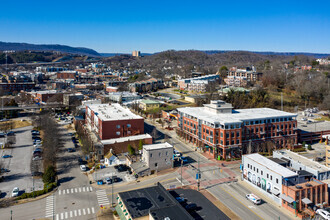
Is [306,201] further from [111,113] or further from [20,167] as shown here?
[111,113]

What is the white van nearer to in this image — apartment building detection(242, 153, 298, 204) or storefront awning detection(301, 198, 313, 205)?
apartment building detection(242, 153, 298, 204)

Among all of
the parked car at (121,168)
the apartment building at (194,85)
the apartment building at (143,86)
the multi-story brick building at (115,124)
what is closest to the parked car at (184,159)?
the parked car at (121,168)

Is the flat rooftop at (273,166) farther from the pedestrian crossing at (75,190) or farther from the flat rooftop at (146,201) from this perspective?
the pedestrian crossing at (75,190)

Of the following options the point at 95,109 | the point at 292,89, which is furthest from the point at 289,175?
the point at 292,89

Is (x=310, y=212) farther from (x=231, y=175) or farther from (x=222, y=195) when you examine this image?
(x=231, y=175)

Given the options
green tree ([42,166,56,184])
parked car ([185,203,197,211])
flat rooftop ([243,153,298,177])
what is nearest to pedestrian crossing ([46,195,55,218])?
green tree ([42,166,56,184])

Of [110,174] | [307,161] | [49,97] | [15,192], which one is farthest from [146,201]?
[49,97]
